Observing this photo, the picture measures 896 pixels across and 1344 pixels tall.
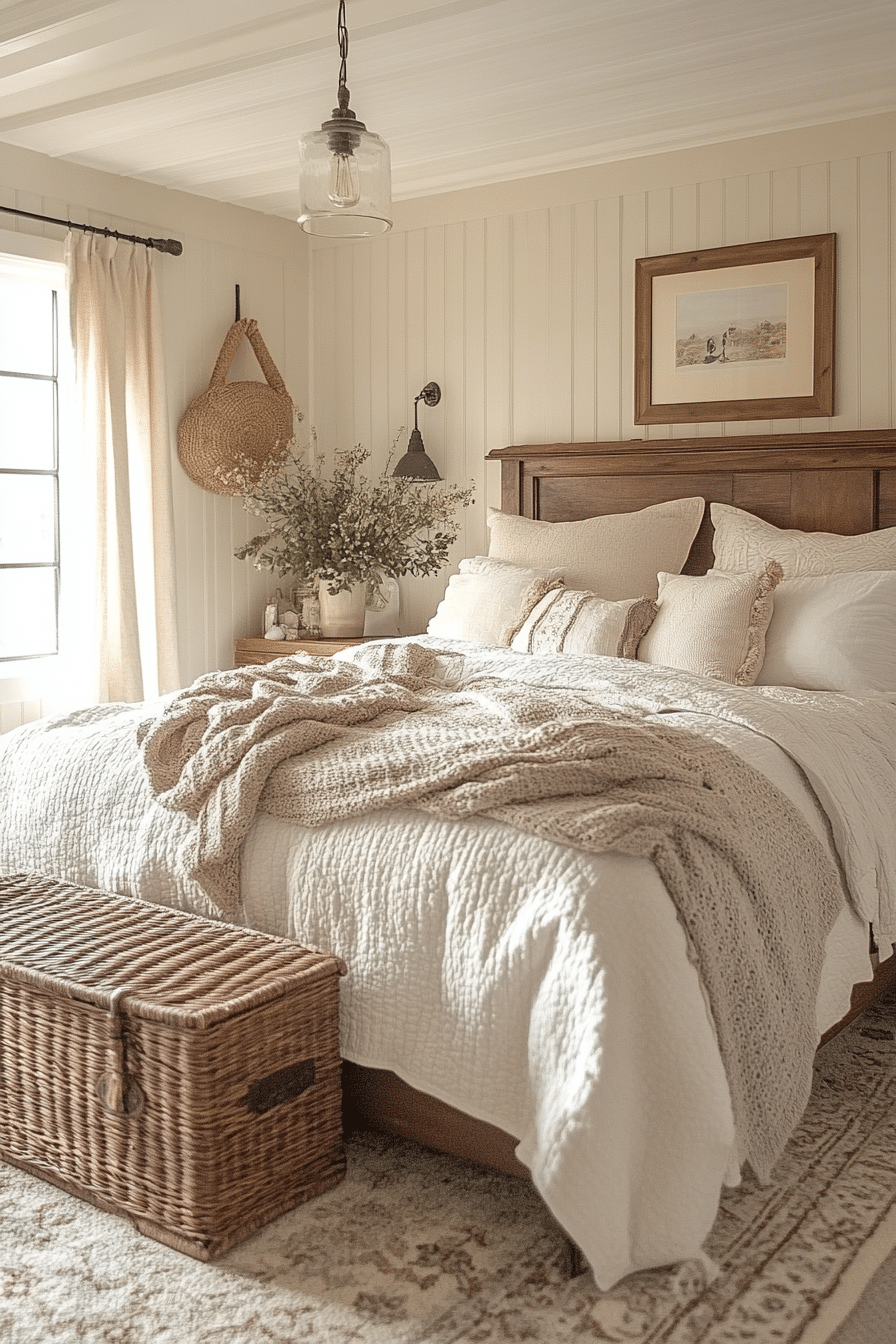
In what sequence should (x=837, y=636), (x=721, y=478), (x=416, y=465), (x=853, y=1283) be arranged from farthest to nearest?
(x=416, y=465)
(x=721, y=478)
(x=837, y=636)
(x=853, y=1283)

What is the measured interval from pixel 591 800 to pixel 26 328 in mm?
3219

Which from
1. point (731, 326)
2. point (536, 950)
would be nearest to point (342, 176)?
point (536, 950)

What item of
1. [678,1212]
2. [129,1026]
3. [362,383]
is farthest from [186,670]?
[678,1212]

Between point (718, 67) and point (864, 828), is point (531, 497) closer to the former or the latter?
point (718, 67)

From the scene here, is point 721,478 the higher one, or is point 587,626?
point 721,478

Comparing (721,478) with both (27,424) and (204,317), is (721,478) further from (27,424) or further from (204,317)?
(27,424)

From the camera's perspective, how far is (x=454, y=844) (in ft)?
6.90

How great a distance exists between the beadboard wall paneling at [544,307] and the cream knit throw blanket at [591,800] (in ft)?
6.96

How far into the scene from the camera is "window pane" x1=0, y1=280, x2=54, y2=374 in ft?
14.5

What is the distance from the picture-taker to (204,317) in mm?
4934

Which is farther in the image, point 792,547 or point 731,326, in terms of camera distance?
point 731,326

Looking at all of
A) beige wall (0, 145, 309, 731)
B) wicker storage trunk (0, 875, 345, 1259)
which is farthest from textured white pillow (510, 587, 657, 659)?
wicker storage trunk (0, 875, 345, 1259)

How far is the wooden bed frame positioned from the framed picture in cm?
13

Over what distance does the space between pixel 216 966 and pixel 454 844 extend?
44 cm
